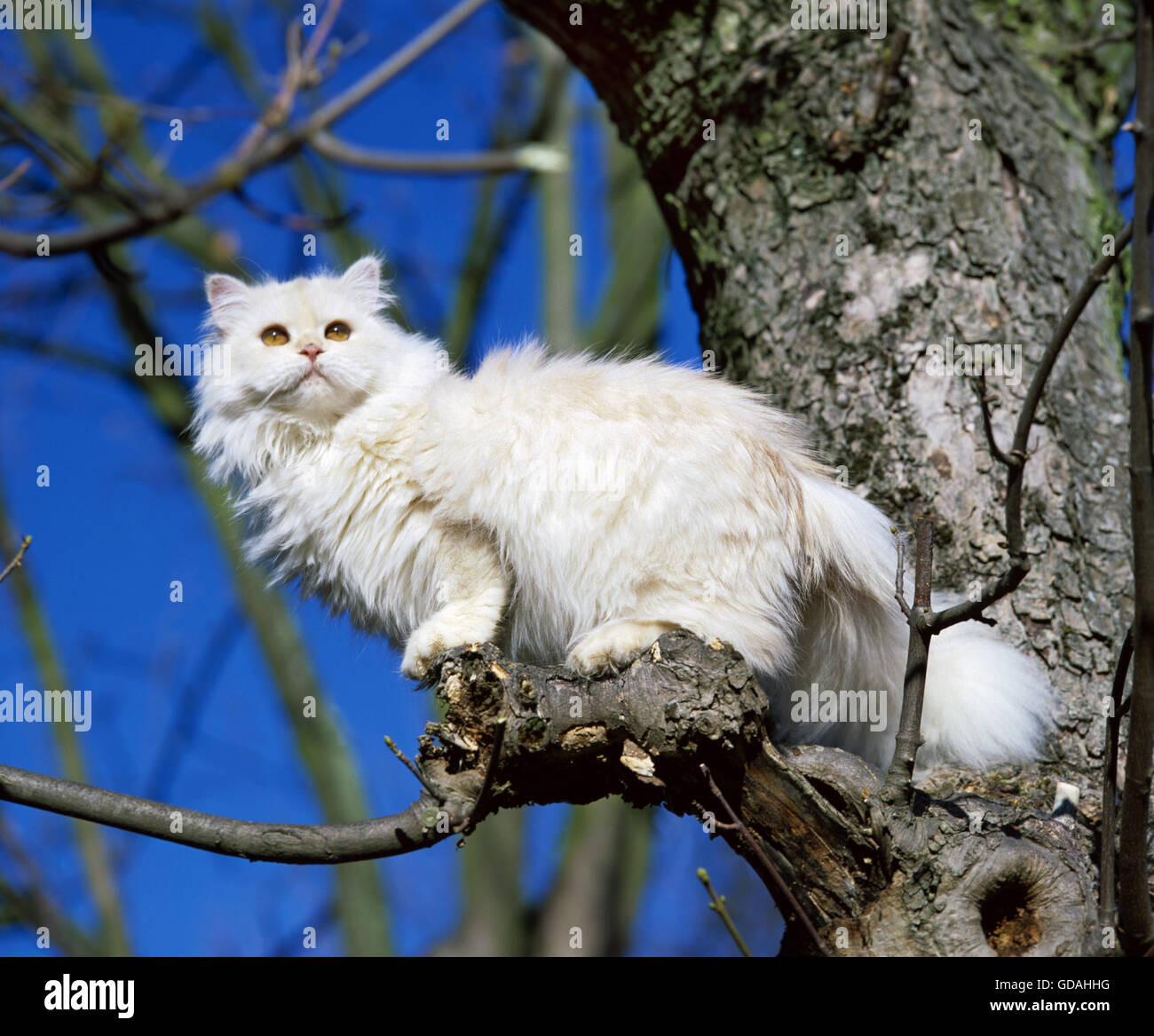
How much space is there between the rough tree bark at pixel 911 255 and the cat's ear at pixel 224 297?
124cm

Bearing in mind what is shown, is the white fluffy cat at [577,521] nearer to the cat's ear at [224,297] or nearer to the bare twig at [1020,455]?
the cat's ear at [224,297]

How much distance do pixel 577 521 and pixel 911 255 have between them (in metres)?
1.23

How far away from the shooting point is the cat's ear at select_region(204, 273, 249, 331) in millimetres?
3111

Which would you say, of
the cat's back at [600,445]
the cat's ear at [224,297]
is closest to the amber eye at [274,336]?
the cat's ear at [224,297]

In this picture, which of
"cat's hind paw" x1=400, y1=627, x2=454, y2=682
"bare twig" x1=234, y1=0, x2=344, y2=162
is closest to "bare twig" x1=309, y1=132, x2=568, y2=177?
"bare twig" x1=234, y1=0, x2=344, y2=162

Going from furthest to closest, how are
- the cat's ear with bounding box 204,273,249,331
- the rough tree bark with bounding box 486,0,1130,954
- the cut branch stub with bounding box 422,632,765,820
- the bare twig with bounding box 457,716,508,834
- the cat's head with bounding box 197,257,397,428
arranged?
the cat's ear with bounding box 204,273,249,331 < the cat's head with bounding box 197,257,397,428 < the rough tree bark with bounding box 486,0,1130,954 < the cut branch stub with bounding box 422,632,765,820 < the bare twig with bounding box 457,716,508,834

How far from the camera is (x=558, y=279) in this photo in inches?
300

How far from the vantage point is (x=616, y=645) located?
7.55ft

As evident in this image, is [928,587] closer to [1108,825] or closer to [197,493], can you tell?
[1108,825]

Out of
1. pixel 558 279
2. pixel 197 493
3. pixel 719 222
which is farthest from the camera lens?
pixel 558 279

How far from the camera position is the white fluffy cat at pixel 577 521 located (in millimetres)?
2383

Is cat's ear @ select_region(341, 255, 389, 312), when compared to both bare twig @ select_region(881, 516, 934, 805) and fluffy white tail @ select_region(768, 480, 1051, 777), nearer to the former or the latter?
fluffy white tail @ select_region(768, 480, 1051, 777)

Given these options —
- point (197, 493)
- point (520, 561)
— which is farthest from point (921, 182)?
point (197, 493)

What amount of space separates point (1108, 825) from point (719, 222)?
196 cm
